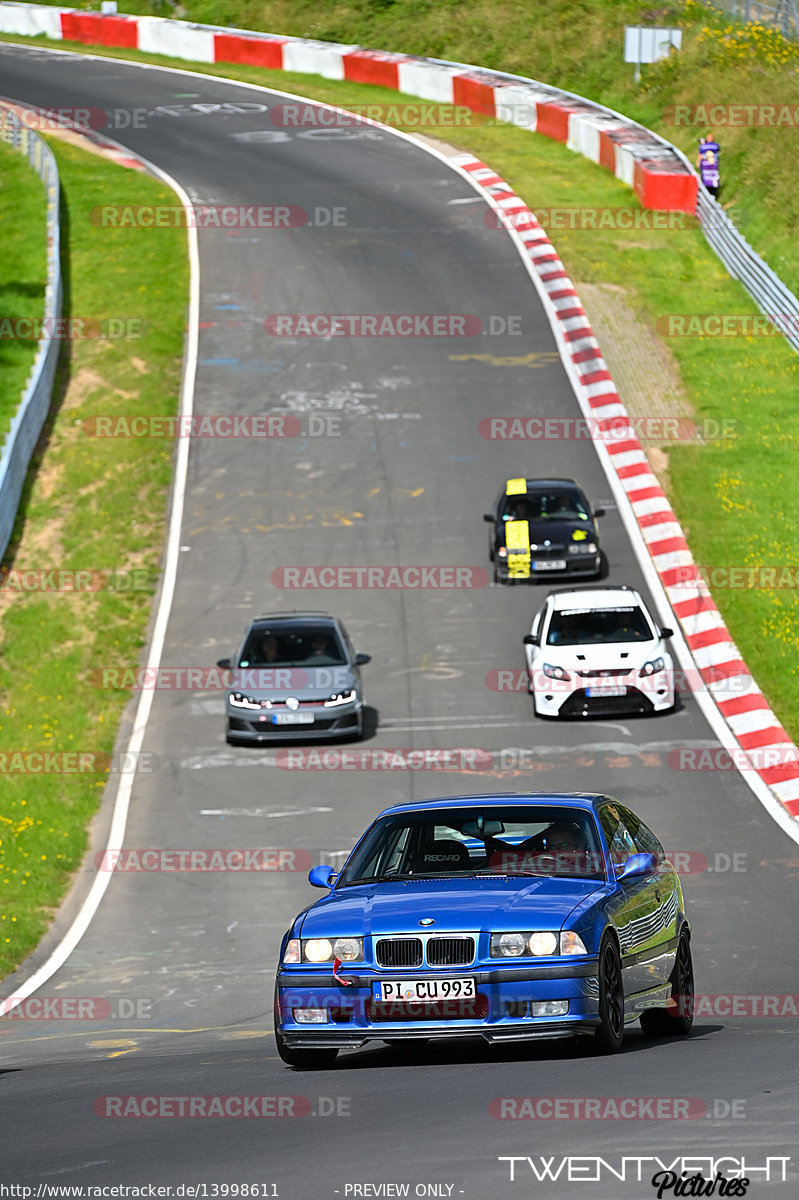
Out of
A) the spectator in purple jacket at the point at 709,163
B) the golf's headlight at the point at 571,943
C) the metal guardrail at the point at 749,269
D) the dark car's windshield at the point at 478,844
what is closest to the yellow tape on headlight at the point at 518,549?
the metal guardrail at the point at 749,269

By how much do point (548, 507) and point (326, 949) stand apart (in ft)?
61.3

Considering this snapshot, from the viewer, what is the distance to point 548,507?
2731 centimetres

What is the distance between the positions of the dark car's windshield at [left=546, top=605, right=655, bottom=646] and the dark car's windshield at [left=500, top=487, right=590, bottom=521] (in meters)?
3.65

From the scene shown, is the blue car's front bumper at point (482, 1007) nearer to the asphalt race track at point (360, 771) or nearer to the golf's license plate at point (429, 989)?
the golf's license plate at point (429, 989)

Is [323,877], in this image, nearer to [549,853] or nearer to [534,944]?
[549,853]

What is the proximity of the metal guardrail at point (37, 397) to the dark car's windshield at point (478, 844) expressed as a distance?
19.5m

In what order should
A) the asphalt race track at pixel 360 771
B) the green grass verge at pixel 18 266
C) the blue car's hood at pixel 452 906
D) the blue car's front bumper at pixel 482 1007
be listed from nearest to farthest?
1. the asphalt race track at pixel 360 771
2. the blue car's front bumper at pixel 482 1007
3. the blue car's hood at pixel 452 906
4. the green grass verge at pixel 18 266

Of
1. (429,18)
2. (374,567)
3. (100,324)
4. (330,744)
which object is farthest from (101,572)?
(429,18)

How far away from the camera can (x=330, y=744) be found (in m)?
22.9

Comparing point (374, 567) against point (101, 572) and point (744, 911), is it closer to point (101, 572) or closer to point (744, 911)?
point (101, 572)

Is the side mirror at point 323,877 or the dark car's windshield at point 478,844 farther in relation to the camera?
the side mirror at point 323,877

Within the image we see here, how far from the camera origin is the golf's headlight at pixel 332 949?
9.01m

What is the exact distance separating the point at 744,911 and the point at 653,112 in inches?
1447

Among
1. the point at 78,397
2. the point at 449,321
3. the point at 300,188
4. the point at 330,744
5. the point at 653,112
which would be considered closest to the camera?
the point at 330,744
